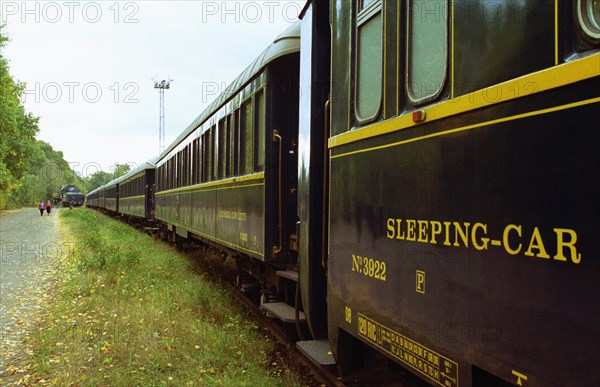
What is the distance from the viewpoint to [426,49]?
2.67 m

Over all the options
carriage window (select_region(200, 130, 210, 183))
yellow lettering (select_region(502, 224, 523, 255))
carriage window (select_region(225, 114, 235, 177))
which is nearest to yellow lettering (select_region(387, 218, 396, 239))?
yellow lettering (select_region(502, 224, 523, 255))

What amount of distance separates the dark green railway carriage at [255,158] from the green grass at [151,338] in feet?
3.01

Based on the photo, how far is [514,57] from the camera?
2.00 m

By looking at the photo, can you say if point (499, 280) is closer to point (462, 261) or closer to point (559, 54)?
point (462, 261)

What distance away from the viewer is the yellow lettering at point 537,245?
181 cm

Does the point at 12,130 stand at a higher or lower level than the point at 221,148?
higher

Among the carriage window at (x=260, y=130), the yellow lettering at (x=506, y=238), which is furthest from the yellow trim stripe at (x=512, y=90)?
the carriage window at (x=260, y=130)

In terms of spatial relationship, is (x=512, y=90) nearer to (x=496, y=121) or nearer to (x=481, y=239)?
(x=496, y=121)

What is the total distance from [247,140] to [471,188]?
480cm

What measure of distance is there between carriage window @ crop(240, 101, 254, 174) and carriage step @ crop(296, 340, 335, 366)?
2.66 meters

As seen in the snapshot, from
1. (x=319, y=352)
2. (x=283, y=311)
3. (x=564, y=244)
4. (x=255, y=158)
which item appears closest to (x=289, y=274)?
(x=283, y=311)

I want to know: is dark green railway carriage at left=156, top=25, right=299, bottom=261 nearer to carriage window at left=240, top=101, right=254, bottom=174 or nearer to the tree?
carriage window at left=240, top=101, right=254, bottom=174

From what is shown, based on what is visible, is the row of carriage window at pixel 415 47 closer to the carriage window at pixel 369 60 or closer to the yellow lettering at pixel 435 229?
the carriage window at pixel 369 60

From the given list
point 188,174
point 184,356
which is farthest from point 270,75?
point 188,174
